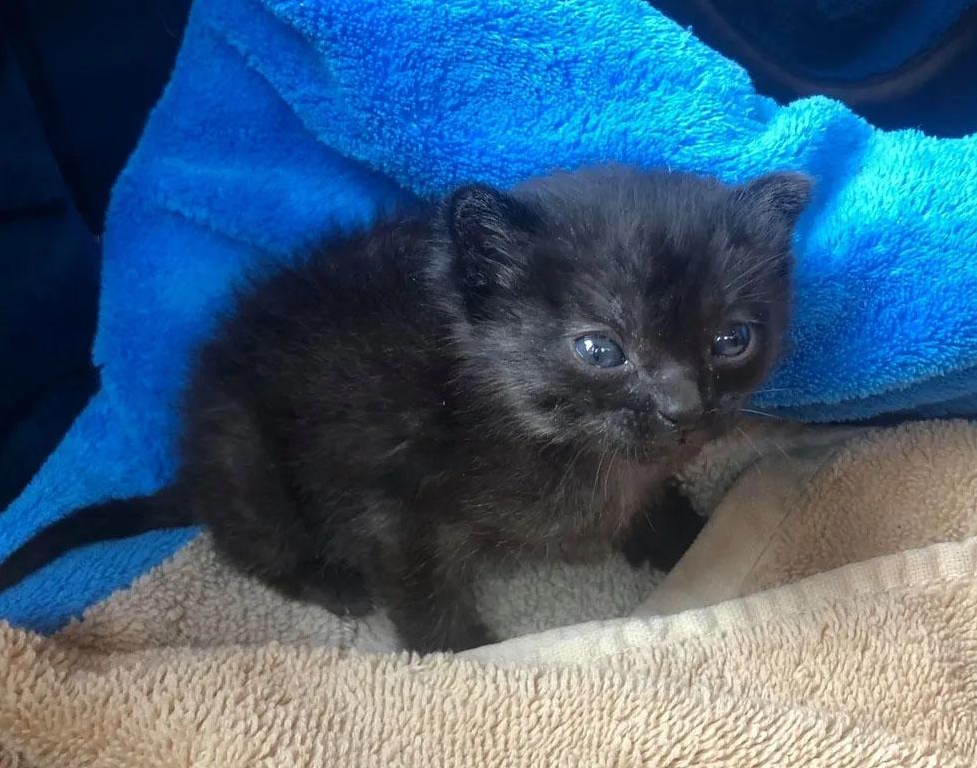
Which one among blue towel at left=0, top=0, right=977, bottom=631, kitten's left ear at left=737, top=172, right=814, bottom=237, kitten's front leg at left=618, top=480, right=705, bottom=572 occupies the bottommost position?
kitten's front leg at left=618, top=480, right=705, bottom=572

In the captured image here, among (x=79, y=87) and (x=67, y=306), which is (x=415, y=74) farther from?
(x=67, y=306)

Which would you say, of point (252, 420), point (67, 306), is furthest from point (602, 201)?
point (67, 306)

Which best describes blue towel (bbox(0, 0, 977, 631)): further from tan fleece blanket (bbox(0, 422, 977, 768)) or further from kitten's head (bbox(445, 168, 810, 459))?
kitten's head (bbox(445, 168, 810, 459))

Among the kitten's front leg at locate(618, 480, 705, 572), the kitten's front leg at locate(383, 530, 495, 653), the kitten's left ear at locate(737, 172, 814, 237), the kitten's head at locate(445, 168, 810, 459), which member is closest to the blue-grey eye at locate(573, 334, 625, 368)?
the kitten's head at locate(445, 168, 810, 459)

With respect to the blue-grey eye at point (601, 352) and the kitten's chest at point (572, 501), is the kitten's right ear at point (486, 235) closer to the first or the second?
the blue-grey eye at point (601, 352)

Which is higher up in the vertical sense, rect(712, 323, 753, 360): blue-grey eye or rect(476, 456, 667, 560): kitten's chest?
rect(712, 323, 753, 360): blue-grey eye

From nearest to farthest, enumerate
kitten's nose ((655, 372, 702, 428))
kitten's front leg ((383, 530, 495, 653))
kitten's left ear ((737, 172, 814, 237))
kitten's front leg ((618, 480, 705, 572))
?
kitten's nose ((655, 372, 702, 428)) < kitten's left ear ((737, 172, 814, 237)) < kitten's front leg ((383, 530, 495, 653)) < kitten's front leg ((618, 480, 705, 572))
